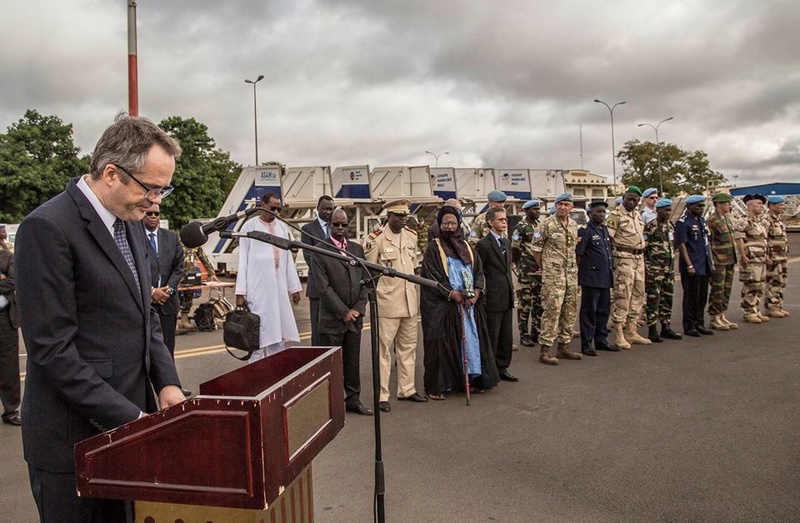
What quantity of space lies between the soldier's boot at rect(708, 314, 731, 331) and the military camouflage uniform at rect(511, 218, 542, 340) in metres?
2.97

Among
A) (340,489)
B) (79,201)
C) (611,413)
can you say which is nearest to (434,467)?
(340,489)

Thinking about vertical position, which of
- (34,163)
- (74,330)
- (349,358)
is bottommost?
(349,358)

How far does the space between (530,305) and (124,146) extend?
7252 mm

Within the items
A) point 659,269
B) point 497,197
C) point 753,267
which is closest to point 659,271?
point 659,269

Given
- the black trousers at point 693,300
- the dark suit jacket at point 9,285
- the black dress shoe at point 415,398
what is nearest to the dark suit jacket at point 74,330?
the dark suit jacket at point 9,285

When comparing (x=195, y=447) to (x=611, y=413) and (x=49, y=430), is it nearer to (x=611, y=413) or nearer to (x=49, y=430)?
(x=49, y=430)

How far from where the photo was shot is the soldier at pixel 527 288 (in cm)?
852

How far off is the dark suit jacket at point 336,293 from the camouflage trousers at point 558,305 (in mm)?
2708

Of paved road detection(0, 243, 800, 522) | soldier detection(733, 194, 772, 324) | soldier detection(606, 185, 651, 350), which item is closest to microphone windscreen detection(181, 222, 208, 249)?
paved road detection(0, 243, 800, 522)

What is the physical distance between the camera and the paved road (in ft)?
12.0

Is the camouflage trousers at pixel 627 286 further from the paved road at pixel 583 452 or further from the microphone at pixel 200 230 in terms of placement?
the microphone at pixel 200 230

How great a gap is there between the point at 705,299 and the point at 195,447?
29.6ft

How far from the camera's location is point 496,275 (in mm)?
6703

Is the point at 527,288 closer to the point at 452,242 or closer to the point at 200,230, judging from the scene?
the point at 452,242
